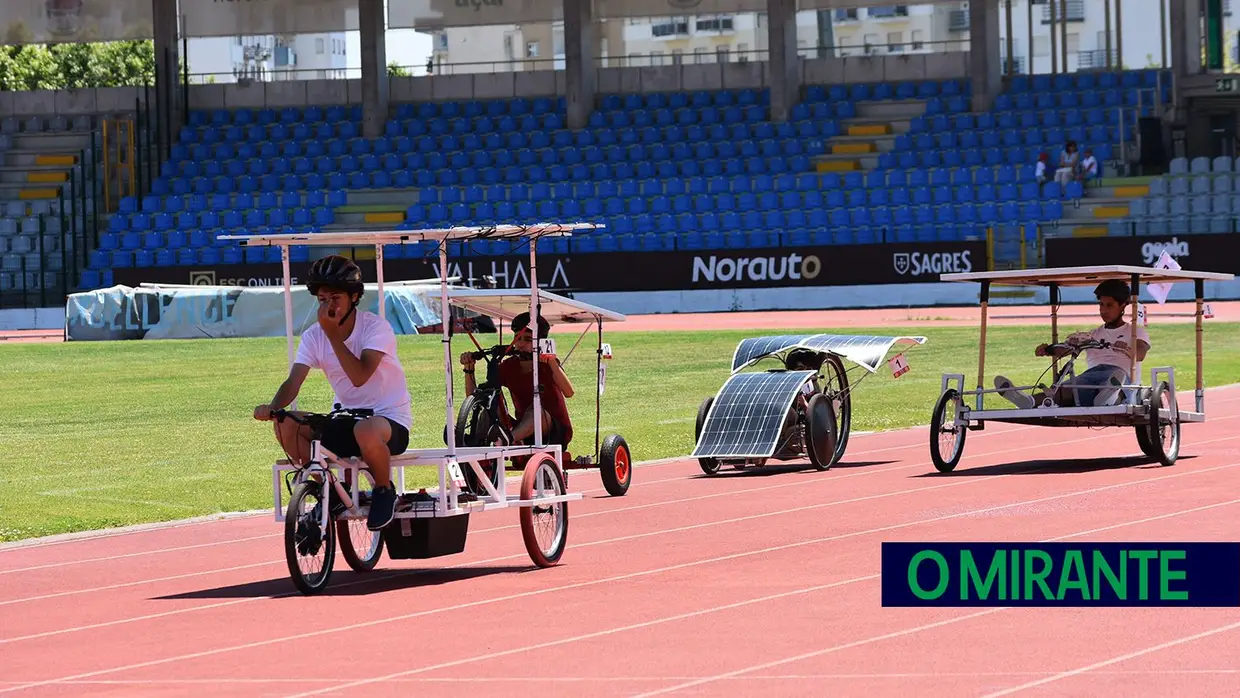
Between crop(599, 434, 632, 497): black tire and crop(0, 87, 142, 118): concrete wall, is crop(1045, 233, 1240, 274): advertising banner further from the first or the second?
crop(599, 434, 632, 497): black tire

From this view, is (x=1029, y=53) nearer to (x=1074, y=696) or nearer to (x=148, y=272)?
(x=148, y=272)

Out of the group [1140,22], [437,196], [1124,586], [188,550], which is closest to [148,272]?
[437,196]

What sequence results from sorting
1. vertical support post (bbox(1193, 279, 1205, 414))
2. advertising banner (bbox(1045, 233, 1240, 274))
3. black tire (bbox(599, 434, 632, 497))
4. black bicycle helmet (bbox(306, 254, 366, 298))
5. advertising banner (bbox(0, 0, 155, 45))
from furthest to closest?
1. advertising banner (bbox(0, 0, 155, 45))
2. advertising banner (bbox(1045, 233, 1240, 274))
3. vertical support post (bbox(1193, 279, 1205, 414))
4. black tire (bbox(599, 434, 632, 497))
5. black bicycle helmet (bbox(306, 254, 366, 298))

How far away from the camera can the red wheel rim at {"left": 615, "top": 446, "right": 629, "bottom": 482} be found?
51.2ft

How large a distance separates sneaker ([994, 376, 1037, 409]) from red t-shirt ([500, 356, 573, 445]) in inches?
157

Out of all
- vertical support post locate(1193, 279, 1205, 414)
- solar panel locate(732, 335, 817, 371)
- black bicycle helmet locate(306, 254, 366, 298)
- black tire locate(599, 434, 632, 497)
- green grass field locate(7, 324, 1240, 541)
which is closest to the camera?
black bicycle helmet locate(306, 254, 366, 298)

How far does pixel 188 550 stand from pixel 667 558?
11.2 ft

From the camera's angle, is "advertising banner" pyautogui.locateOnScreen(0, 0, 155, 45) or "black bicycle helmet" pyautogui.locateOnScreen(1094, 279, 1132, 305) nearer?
"black bicycle helmet" pyautogui.locateOnScreen(1094, 279, 1132, 305)

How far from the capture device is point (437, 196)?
5228 centimetres

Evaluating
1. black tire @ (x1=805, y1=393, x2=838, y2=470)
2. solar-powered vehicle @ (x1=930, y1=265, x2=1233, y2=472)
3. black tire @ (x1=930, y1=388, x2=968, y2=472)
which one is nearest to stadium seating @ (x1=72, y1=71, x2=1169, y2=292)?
solar-powered vehicle @ (x1=930, y1=265, x2=1233, y2=472)

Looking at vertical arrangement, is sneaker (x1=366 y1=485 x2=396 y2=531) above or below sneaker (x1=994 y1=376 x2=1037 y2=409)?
below

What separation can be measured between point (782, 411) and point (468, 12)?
40.4 m

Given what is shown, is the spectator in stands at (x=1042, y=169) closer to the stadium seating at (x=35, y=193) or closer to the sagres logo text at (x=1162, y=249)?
the sagres logo text at (x=1162, y=249)

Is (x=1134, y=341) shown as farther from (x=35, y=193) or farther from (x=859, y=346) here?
(x=35, y=193)
